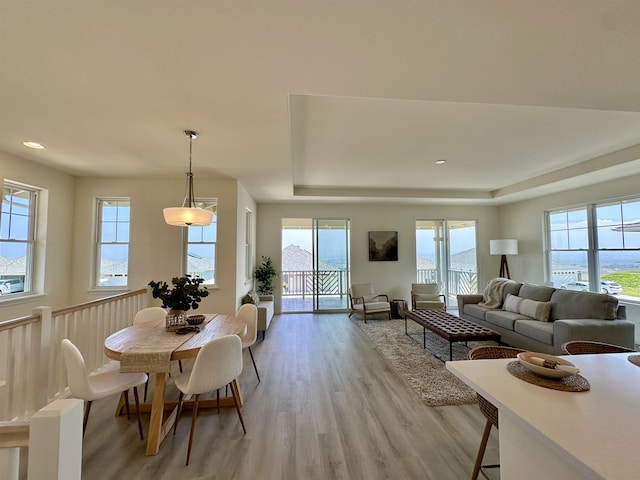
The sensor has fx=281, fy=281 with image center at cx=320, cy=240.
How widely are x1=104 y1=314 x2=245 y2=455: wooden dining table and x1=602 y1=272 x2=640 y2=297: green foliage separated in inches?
235

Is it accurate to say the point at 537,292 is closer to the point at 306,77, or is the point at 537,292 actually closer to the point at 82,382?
the point at 306,77

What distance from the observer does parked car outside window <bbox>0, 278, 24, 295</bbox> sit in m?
3.43

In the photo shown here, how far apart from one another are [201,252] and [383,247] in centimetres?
420

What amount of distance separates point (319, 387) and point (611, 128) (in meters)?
A: 4.30

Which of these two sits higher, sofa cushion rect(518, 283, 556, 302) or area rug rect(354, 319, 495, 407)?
sofa cushion rect(518, 283, 556, 302)

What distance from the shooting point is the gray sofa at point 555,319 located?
3258mm

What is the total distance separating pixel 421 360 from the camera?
3660mm

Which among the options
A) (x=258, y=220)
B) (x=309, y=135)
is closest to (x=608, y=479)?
(x=309, y=135)

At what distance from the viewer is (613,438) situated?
89cm

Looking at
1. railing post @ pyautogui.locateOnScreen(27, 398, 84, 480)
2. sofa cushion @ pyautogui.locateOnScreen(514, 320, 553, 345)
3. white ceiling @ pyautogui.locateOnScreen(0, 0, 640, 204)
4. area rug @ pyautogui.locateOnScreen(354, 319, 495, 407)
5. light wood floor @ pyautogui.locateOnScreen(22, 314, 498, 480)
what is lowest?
light wood floor @ pyautogui.locateOnScreen(22, 314, 498, 480)

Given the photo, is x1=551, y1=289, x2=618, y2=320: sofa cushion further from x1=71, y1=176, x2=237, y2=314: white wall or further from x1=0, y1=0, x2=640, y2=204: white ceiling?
x1=71, y1=176, x2=237, y2=314: white wall

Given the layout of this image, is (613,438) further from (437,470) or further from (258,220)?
(258,220)

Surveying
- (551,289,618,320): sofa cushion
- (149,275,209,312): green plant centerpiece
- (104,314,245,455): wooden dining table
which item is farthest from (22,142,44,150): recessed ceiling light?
(551,289,618,320): sofa cushion

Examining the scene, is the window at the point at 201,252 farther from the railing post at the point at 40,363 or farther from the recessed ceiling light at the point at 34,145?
the railing post at the point at 40,363
